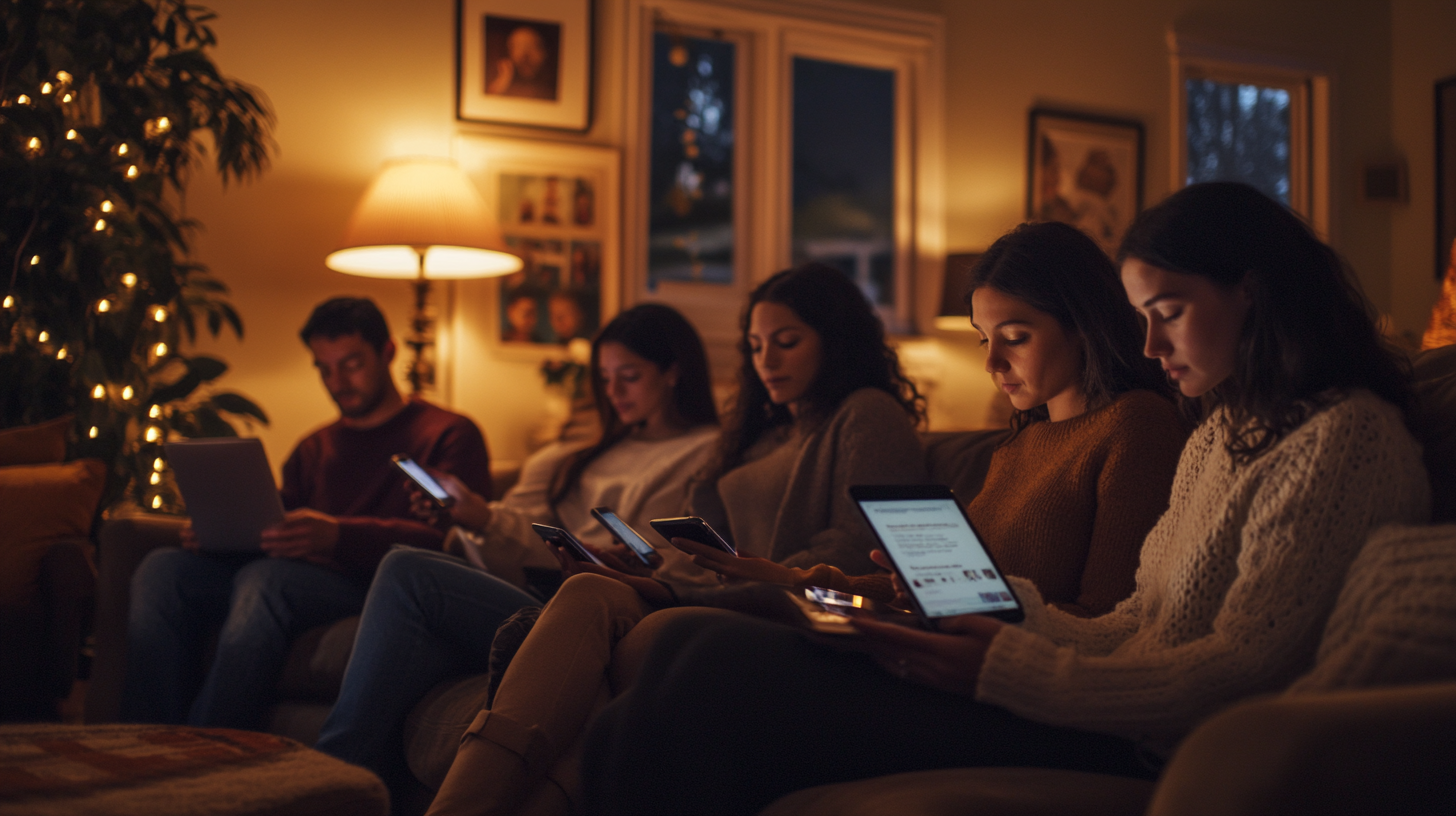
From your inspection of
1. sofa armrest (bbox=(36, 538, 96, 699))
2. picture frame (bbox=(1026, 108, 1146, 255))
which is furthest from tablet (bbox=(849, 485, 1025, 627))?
picture frame (bbox=(1026, 108, 1146, 255))

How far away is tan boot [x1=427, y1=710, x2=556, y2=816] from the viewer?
1215mm

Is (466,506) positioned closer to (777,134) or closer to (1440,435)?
(1440,435)

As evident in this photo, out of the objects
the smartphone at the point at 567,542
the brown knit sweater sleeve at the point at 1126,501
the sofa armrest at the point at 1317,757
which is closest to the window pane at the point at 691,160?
the smartphone at the point at 567,542

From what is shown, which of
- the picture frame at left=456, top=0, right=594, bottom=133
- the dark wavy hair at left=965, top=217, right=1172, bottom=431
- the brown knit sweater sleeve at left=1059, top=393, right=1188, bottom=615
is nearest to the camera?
the brown knit sweater sleeve at left=1059, top=393, right=1188, bottom=615

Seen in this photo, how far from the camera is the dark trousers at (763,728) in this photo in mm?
978

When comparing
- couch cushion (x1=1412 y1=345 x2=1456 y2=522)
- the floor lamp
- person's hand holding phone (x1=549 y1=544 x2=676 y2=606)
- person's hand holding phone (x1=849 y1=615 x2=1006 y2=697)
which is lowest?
person's hand holding phone (x1=549 y1=544 x2=676 y2=606)

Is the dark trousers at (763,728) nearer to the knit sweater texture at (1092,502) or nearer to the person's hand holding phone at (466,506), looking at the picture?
the knit sweater texture at (1092,502)

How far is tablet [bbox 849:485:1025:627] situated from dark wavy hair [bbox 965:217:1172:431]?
0.41 meters

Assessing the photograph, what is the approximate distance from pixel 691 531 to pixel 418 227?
1.90 meters

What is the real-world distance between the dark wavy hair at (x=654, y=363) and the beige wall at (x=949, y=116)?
4.05ft

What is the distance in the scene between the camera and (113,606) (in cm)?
229

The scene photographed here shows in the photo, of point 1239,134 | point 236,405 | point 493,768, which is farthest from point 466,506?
point 1239,134

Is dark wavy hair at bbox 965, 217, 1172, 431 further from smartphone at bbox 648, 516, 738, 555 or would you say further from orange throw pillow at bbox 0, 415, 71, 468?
orange throw pillow at bbox 0, 415, 71, 468

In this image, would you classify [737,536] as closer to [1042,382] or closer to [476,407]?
[1042,382]
